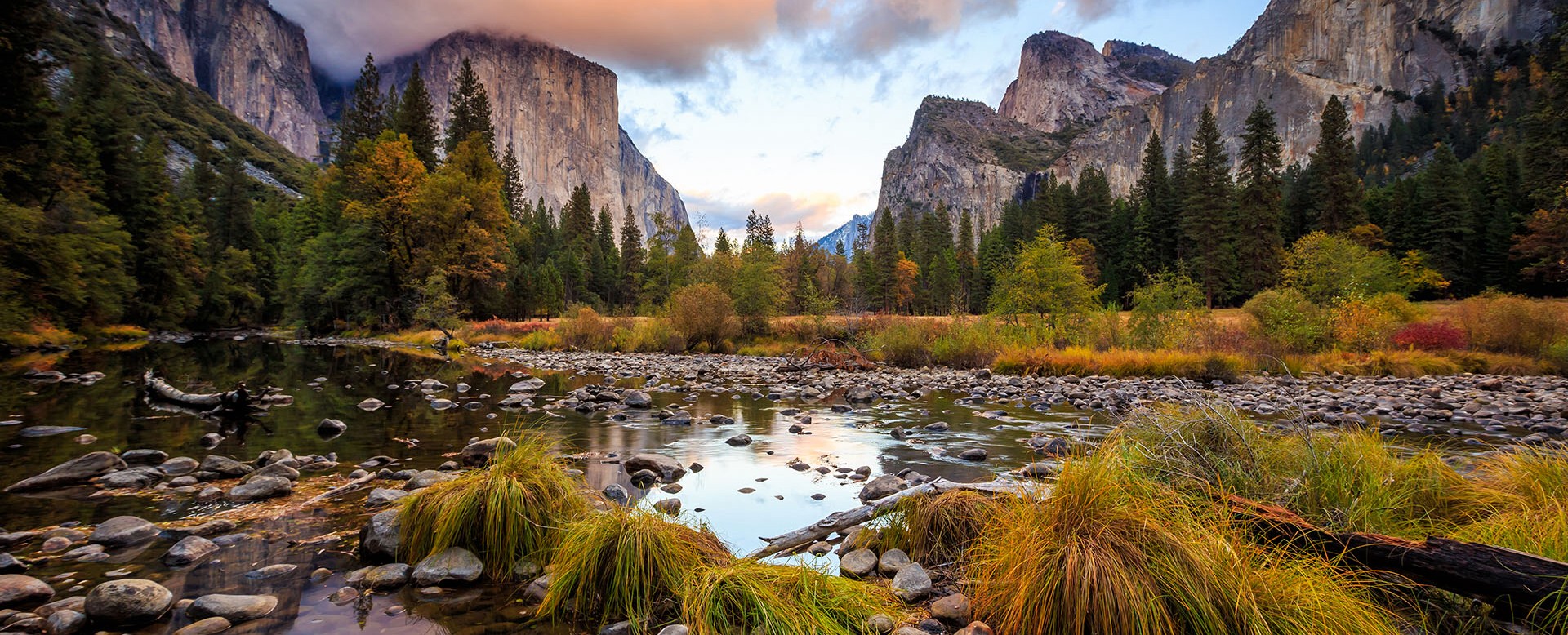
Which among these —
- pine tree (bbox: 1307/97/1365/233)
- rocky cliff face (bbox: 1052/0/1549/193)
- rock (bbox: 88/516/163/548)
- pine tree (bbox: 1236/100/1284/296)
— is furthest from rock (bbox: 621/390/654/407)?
rocky cliff face (bbox: 1052/0/1549/193)

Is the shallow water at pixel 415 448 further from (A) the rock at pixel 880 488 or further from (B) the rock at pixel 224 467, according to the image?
(B) the rock at pixel 224 467

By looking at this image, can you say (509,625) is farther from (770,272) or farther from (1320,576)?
(770,272)

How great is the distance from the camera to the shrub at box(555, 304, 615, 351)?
31.2 metres

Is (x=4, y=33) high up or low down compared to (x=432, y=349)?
up

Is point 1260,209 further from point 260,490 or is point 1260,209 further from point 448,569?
point 260,490

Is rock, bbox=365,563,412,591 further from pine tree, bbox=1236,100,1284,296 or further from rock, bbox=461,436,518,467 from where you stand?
pine tree, bbox=1236,100,1284,296

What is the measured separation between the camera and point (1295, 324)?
66.2 ft

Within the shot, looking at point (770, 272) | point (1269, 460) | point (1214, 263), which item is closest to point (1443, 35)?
point (1214, 263)

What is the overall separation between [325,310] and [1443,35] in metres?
204

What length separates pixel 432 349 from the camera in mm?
30547

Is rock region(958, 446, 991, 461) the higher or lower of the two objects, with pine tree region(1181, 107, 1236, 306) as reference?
lower

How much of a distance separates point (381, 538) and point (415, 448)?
14.3ft

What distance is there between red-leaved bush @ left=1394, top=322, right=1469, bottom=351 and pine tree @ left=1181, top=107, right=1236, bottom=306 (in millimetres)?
28899

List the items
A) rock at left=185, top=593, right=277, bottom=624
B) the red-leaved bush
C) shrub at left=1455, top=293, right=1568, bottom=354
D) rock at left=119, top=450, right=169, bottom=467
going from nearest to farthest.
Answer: rock at left=185, top=593, right=277, bottom=624
rock at left=119, top=450, right=169, bottom=467
shrub at left=1455, top=293, right=1568, bottom=354
the red-leaved bush
